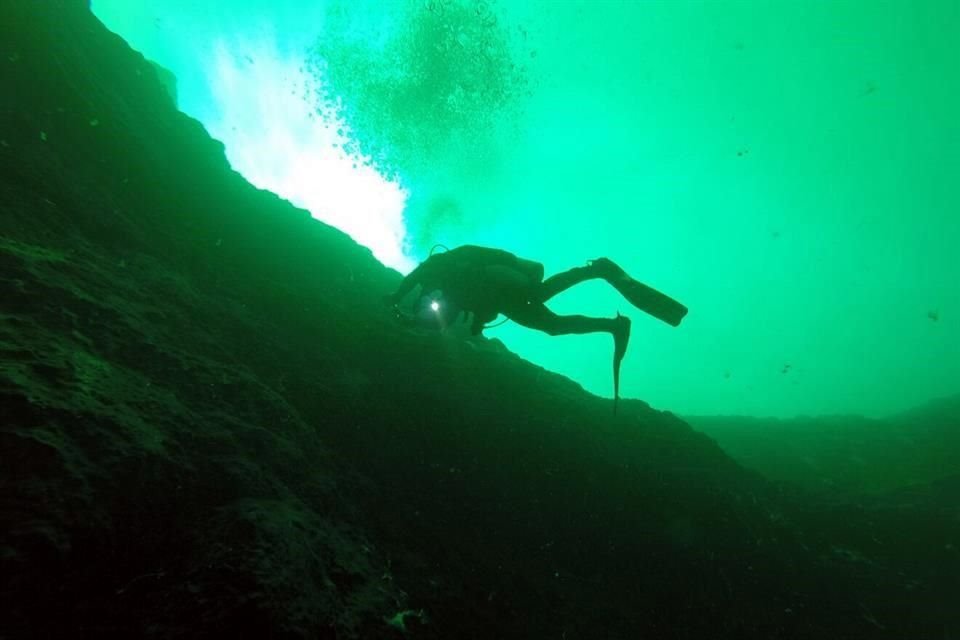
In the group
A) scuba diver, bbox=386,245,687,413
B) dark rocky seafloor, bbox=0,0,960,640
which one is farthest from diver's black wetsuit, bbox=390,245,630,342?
dark rocky seafloor, bbox=0,0,960,640

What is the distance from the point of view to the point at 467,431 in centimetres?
785

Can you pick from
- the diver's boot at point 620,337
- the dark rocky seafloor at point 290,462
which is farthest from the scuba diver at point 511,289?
the dark rocky seafloor at point 290,462

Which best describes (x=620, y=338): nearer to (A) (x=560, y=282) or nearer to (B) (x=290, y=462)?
(A) (x=560, y=282)

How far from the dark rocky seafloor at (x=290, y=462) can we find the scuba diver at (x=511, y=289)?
82.5 inches

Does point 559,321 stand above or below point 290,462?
above

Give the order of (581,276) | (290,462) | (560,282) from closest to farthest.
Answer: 1. (290,462)
2. (581,276)
3. (560,282)

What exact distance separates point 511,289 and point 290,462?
10.6ft

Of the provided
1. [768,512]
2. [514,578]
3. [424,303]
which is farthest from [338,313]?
[768,512]

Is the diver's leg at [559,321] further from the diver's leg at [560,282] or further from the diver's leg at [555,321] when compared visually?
the diver's leg at [560,282]

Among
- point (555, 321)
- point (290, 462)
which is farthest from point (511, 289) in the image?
point (290, 462)

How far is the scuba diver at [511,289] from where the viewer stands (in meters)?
5.67

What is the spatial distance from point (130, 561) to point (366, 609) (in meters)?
1.38

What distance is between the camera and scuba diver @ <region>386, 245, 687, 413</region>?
5672mm

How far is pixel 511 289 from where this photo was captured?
19.5ft
